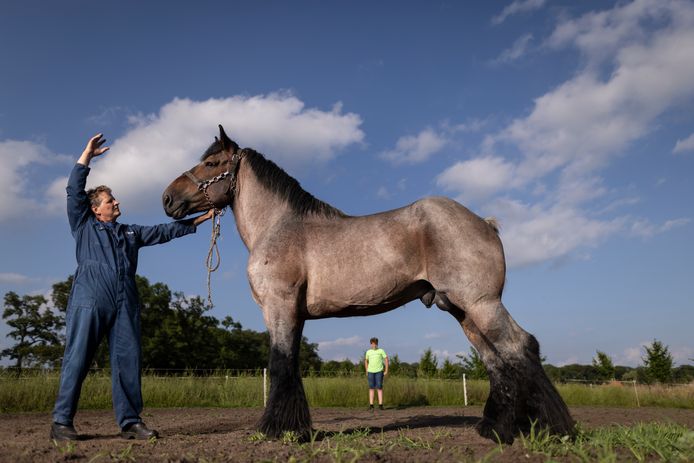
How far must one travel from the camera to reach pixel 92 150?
18.3 feet

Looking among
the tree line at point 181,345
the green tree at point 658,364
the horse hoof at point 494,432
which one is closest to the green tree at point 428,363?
the tree line at point 181,345

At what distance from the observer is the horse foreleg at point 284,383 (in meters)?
4.59

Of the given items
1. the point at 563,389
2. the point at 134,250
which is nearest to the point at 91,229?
the point at 134,250

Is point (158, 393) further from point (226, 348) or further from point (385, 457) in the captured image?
point (226, 348)

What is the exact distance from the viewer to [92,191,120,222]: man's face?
18.5 feet

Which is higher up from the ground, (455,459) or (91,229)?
(91,229)

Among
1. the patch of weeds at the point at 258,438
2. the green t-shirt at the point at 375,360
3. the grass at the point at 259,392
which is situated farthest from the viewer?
the green t-shirt at the point at 375,360

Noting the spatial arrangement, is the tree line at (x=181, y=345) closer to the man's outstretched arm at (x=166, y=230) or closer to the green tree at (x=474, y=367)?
the green tree at (x=474, y=367)

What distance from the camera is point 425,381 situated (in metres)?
19.6

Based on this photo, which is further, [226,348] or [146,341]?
[226,348]

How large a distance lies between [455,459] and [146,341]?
47931 mm

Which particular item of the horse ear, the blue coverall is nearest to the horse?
the horse ear

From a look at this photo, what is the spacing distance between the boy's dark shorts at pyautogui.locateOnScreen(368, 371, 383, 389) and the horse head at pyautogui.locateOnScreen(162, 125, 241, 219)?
10821 mm

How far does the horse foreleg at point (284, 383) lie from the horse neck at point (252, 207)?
1.03 m
